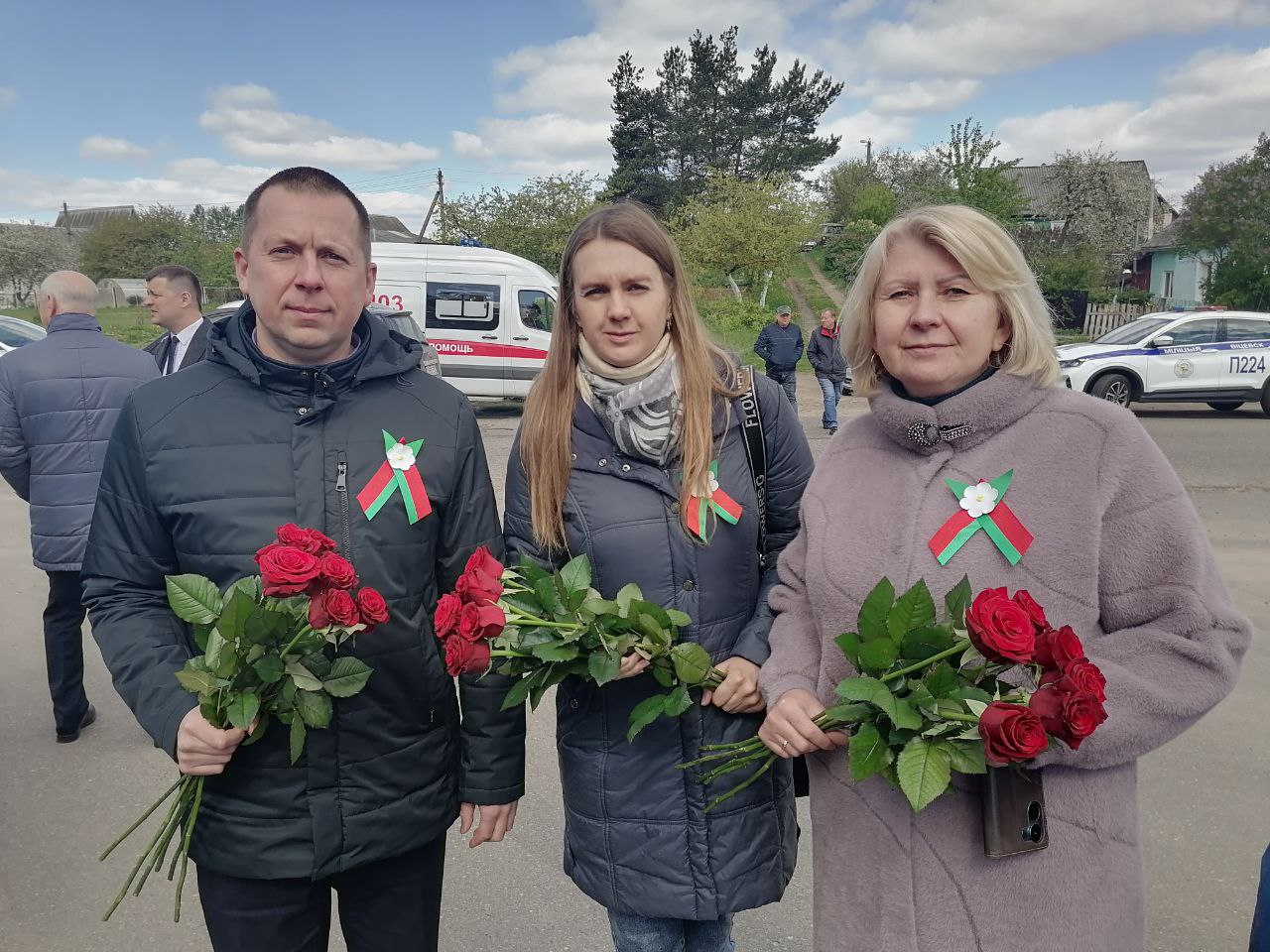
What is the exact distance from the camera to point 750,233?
34.6m

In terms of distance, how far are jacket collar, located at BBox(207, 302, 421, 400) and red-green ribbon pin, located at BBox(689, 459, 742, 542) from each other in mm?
767

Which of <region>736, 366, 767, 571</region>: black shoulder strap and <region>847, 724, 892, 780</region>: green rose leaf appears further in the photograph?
<region>736, 366, 767, 571</region>: black shoulder strap

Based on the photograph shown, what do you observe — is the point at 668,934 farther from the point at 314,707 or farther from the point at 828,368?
the point at 828,368

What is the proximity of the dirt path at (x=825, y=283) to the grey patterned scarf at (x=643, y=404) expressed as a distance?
36.6 meters

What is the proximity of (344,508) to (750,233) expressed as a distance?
1350 inches

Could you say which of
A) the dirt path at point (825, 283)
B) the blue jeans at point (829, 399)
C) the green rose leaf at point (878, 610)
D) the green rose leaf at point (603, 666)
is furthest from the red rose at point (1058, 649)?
the dirt path at point (825, 283)

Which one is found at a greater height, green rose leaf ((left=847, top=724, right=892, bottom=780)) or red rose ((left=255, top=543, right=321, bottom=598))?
red rose ((left=255, top=543, right=321, bottom=598))

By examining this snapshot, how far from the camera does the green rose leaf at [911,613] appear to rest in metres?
1.62

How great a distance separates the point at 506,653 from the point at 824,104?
5879cm

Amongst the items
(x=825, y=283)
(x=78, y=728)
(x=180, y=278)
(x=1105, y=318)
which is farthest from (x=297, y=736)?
(x=825, y=283)

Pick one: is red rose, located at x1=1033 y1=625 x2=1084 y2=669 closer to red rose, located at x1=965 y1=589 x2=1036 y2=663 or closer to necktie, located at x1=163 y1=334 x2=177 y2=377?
red rose, located at x1=965 y1=589 x2=1036 y2=663

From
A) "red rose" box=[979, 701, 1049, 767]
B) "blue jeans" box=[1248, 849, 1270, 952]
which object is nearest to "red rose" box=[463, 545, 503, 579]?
"red rose" box=[979, 701, 1049, 767]

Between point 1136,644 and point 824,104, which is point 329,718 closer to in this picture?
point 1136,644

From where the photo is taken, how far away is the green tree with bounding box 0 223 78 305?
5319 cm
